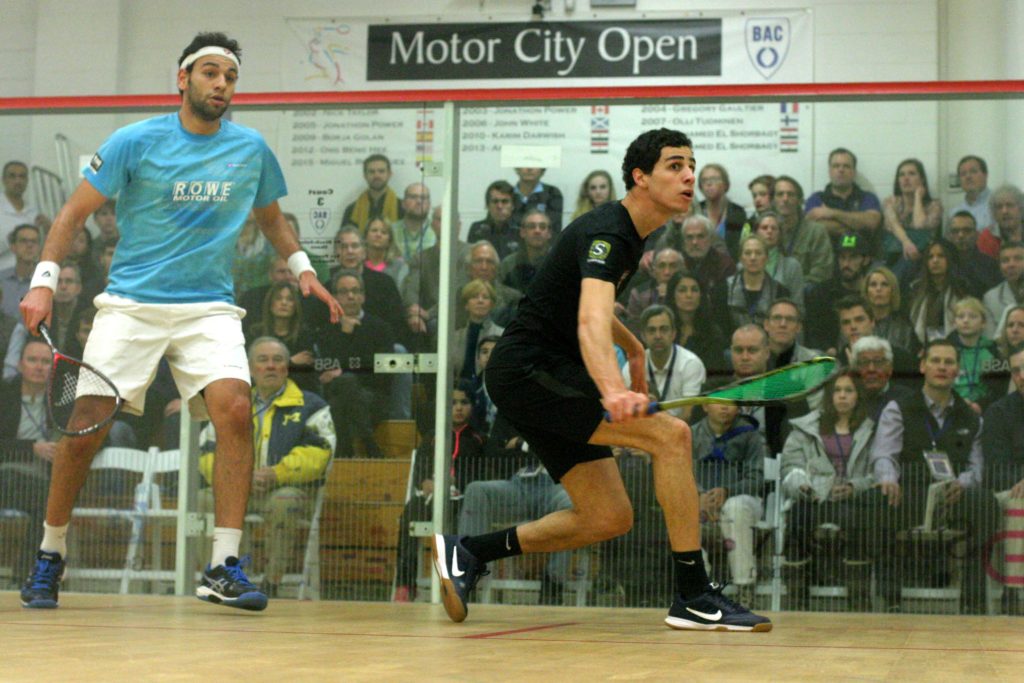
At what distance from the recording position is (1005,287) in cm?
450

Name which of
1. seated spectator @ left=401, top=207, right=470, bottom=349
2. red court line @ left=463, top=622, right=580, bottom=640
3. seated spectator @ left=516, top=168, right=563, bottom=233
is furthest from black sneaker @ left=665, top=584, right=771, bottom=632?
seated spectator @ left=516, top=168, right=563, bottom=233

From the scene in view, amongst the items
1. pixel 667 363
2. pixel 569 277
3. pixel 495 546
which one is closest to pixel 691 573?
pixel 495 546

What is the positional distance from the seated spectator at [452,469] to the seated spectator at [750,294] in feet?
2.78

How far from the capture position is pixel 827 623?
12.5 feet

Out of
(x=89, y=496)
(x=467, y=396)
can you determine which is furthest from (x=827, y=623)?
A: (x=89, y=496)

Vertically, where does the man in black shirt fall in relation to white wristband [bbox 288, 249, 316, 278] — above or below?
below

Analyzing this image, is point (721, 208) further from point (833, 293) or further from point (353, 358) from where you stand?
point (353, 358)

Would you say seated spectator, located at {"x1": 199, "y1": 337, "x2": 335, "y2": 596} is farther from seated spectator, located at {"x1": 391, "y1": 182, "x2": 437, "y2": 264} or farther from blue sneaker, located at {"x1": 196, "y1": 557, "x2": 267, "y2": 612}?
blue sneaker, located at {"x1": 196, "y1": 557, "x2": 267, "y2": 612}

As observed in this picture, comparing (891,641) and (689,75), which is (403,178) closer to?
(891,641)

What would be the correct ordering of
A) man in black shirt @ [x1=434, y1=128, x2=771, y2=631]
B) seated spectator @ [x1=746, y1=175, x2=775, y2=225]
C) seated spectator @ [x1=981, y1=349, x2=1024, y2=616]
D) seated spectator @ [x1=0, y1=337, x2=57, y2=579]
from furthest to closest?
seated spectator @ [x1=0, y1=337, x2=57, y2=579] → seated spectator @ [x1=746, y1=175, x2=775, y2=225] → seated spectator @ [x1=981, y1=349, x2=1024, y2=616] → man in black shirt @ [x1=434, y1=128, x2=771, y2=631]

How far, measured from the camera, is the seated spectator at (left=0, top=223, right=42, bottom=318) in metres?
4.90

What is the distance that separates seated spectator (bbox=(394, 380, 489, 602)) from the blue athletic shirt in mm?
944

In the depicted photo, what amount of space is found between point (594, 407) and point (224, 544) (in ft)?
3.63

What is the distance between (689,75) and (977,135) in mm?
4350
